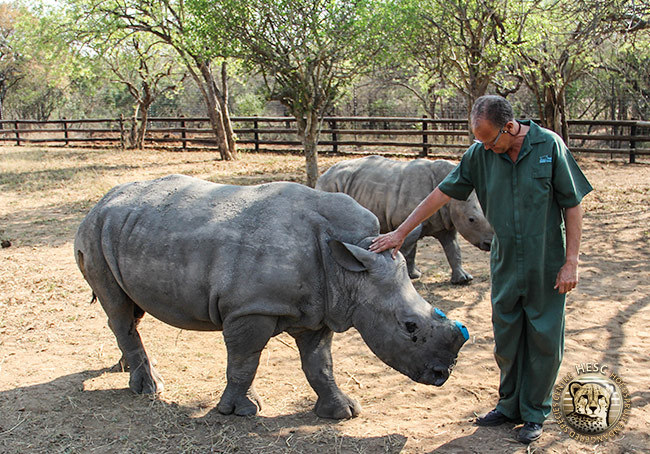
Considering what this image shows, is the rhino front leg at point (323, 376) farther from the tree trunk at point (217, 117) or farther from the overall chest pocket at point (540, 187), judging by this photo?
the tree trunk at point (217, 117)

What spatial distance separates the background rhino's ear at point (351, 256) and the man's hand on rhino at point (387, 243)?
0.24 feet

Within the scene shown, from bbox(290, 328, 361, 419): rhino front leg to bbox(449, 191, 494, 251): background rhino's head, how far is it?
10.1 ft

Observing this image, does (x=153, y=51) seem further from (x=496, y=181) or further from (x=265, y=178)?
(x=496, y=181)

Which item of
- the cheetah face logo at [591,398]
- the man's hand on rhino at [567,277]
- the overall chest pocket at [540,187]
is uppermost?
the overall chest pocket at [540,187]

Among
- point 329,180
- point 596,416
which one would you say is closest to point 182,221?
point 596,416

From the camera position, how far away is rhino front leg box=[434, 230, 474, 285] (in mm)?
7520

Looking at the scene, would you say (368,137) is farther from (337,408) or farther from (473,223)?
(337,408)

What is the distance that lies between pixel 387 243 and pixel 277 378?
1781 millimetres

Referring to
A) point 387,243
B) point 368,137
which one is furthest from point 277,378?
point 368,137

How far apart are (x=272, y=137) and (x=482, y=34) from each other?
17321mm

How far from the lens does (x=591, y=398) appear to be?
13.8 ft

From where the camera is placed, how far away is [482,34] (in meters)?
13.6

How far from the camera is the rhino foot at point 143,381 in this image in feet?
15.5

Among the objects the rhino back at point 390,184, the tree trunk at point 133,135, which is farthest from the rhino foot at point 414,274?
the tree trunk at point 133,135
